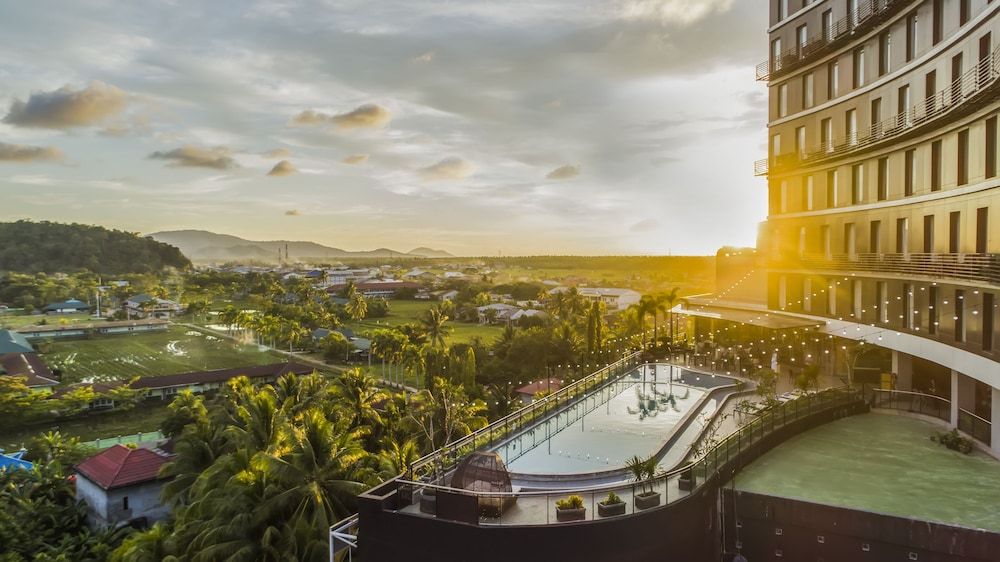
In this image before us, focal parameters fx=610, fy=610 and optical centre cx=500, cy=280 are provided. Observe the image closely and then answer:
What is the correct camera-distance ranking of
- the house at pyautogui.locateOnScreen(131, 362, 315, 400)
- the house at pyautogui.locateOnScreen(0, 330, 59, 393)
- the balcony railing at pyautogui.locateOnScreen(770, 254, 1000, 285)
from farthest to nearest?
the house at pyautogui.locateOnScreen(131, 362, 315, 400)
the house at pyautogui.locateOnScreen(0, 330, 59, 393)
the balcony railing at pyautogui.locateOnScreen(770, 254, 1000, 285)

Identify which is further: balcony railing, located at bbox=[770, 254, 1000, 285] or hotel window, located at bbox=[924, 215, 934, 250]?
hotel window, located at bbox=[924, 215, 934, 250]

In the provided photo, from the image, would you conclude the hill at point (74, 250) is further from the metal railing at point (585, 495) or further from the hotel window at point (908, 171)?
the hotel window at point (908, 171)

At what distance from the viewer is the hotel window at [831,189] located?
28188 millimetres

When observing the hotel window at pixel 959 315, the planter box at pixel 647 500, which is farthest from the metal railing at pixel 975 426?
the planter box at pixel 647 500

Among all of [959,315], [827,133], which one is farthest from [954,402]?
[827,133]

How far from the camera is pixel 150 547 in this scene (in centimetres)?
2028

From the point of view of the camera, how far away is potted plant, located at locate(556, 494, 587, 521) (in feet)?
39.5

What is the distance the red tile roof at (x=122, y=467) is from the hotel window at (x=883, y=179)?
3442 centimetres

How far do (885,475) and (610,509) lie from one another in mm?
8058

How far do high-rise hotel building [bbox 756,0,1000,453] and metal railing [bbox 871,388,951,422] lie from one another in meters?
0.89

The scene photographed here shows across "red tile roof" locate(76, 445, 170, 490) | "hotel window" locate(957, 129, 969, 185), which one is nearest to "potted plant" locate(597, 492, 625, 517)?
"hotel window" locate(957, 129, 969, 185)

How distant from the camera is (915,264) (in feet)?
72.4

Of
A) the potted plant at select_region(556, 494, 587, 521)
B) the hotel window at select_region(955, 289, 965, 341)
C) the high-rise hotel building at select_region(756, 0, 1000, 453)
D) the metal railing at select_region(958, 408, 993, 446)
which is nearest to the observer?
the potted plant at select_region(556, 494, 587, 521)

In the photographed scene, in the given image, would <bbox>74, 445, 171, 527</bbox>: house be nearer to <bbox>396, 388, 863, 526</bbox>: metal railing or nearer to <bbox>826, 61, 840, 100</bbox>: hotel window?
<bbox>396, 388, 863, 526</bbox>: metal railing
